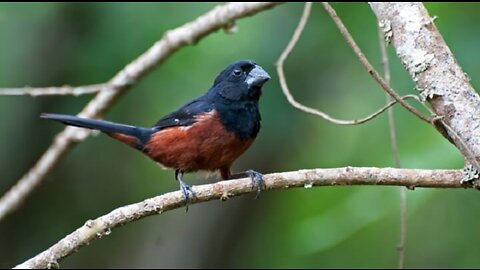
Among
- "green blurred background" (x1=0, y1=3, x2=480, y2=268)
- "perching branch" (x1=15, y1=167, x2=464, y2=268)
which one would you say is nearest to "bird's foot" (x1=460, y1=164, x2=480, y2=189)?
"perching branch" (x1=15, y1=167, x2=464, y2=268)

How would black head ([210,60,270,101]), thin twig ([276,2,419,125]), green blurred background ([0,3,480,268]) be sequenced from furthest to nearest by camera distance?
green blurred background ([0,3,480,268]), black head ([210,60,270,101]), thin twig ([276,2,419,125])

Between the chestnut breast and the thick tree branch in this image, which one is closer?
the thick tree branch

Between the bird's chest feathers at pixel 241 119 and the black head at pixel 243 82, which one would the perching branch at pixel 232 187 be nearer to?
the bird's chest feathers at pixel 241 119

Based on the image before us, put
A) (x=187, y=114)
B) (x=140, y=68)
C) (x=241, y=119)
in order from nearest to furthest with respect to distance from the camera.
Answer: (x=241, y=119) < (x=187, y=114) < (x=140, y=68)

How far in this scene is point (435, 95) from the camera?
2.38 m

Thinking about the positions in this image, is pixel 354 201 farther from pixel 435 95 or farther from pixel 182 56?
pixel 435 95

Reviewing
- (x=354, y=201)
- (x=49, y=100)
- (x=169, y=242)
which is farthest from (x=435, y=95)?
(x=169, y=242)

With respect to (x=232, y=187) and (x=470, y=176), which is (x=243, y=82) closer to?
(x=232, y=187)

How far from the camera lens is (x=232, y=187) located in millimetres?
2439

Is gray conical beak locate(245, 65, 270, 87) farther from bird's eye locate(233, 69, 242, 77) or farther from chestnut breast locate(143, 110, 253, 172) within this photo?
chestnut breast locate(143, 110, 253, 172)

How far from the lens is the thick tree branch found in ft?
7.57

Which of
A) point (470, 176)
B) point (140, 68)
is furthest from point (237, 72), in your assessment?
point (470, 176)

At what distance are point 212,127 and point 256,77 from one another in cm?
28

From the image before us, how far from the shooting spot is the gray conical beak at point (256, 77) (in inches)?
138
